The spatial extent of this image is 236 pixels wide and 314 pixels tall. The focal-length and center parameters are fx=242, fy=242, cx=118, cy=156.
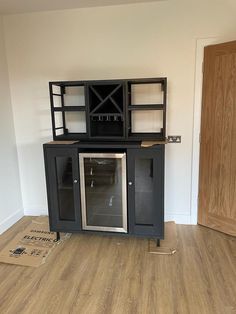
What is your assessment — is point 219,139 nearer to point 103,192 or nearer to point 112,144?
point 112,144

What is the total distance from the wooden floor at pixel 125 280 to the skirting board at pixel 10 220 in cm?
71

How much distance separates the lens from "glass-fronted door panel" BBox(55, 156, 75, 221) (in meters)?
2.45

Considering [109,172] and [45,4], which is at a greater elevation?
[45,4]

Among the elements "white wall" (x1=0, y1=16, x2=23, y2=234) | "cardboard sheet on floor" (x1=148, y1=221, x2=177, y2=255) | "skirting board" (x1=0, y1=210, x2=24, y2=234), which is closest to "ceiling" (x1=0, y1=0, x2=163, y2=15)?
"white wall" (x1=0, y1=16, x2=23, y2=234)

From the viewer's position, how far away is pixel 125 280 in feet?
6.61

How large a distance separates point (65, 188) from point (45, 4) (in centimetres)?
191

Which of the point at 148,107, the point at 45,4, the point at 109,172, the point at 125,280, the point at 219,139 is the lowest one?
the point at 125,280

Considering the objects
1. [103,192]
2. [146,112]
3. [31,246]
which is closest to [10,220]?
[31,246]

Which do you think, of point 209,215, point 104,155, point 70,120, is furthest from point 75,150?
point 209,215

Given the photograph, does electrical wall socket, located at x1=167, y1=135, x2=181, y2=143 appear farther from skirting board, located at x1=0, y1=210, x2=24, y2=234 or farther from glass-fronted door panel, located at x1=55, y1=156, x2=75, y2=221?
skirting board, located at x1=0, y1=210, x2=24, y2=234

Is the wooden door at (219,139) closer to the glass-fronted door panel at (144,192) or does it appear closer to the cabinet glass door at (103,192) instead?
the glass-fronted door panel at (144,192)

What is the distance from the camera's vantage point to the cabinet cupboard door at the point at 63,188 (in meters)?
2.40

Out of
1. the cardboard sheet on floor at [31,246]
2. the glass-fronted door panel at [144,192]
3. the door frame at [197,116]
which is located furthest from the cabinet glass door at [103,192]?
the door frame at [197,116]

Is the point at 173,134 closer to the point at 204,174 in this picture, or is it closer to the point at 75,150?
the point at 204,174
